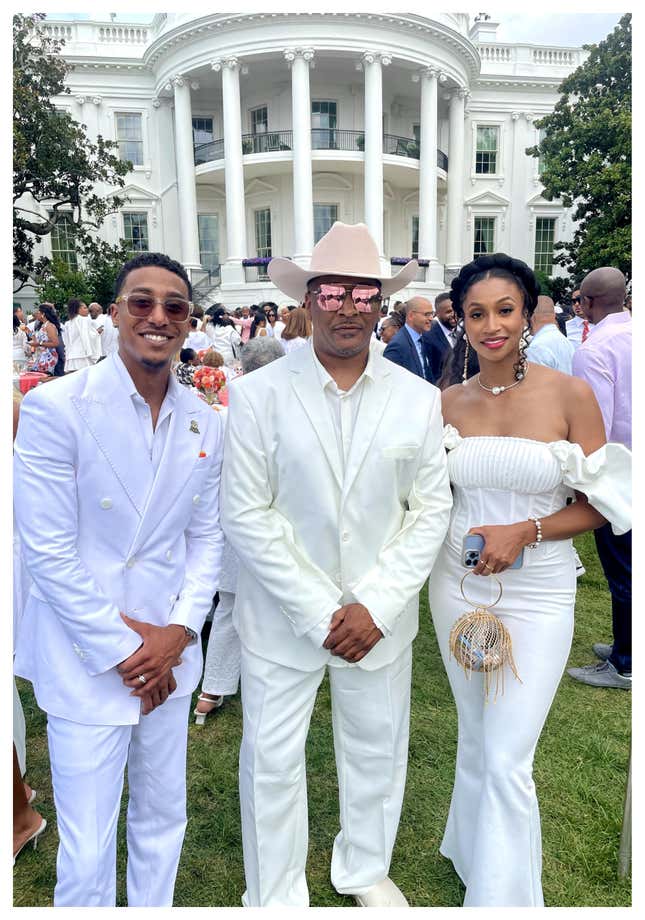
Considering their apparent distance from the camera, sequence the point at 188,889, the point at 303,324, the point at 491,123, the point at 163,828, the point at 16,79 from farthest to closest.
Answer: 1. the point at 491,123
2. the point at 16,79
3. the point at 303,324
4. the point at 188,889
5. the point at 163,828

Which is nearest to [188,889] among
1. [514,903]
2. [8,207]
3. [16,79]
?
[514,903]

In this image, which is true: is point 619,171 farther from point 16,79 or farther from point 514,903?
point 514,903

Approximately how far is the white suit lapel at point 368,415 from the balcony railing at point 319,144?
28.4 m

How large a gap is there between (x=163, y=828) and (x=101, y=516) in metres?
1.16

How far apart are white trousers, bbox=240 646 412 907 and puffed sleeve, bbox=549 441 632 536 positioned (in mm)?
923

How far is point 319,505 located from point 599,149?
83.6ft

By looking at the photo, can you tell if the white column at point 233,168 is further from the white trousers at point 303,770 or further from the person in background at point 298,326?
the white trousers at point 303,770

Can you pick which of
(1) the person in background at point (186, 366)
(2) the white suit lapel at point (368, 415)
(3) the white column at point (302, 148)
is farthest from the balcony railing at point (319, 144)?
(2) the white suit lapel at point (368, 415)

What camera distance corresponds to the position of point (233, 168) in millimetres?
26984

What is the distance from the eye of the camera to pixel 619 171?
22.3 metres

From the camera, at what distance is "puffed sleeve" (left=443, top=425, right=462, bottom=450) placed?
8.52ft

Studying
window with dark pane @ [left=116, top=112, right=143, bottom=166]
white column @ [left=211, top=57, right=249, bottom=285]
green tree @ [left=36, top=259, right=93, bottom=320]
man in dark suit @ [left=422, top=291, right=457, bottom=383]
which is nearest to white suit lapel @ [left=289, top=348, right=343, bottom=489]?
man in dark suit @ [left=422, top=291, right=457, bottom=383]

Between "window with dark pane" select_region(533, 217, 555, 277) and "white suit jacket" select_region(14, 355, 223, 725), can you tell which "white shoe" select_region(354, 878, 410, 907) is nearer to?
"white suit jacket" select_region(14, 355, 223, 725)
